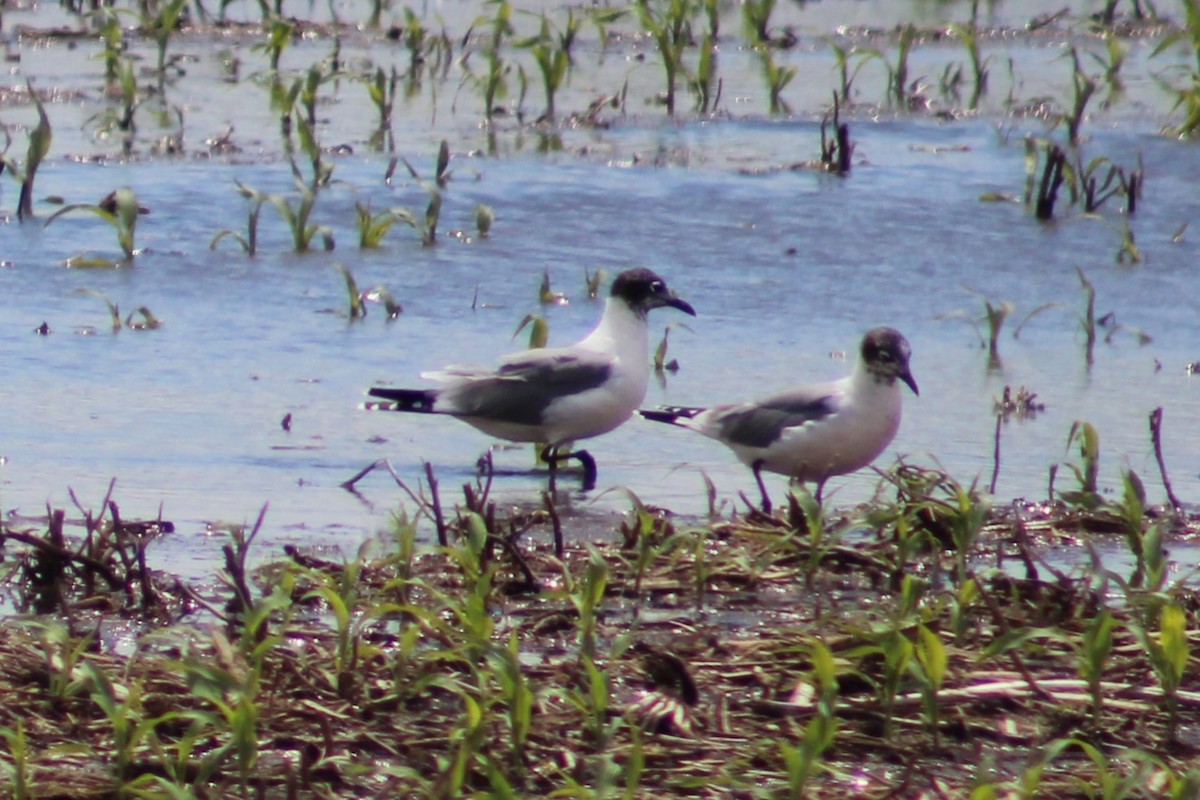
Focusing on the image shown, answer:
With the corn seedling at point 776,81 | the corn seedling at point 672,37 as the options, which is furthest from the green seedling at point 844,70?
the corn seedling at point 672,37

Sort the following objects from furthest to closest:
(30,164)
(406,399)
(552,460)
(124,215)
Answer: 1. (30,164)
2. (124,215)
3. (406,399)
4. (552,460)

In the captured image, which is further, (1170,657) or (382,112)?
(382,112)

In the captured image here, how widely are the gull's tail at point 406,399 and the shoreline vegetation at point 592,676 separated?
208 centimetres

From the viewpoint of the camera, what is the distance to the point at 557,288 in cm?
1007

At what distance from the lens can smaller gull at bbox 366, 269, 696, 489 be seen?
7469 millimetres

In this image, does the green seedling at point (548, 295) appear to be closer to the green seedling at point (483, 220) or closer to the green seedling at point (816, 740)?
the green seedling at point (483, 220)

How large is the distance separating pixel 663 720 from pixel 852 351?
489cm

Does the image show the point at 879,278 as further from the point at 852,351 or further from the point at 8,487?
the point at 8,487

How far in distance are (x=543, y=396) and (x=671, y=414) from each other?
43 centimetres

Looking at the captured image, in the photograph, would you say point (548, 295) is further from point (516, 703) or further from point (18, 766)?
point (18, 766)

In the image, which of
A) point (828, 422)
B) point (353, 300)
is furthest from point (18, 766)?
point (353, 300)

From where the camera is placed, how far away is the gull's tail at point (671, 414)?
7496 millimetres

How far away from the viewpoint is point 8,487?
662 centimetres

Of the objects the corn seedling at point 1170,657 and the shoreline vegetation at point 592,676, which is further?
the corn seedling at point 1170,657
